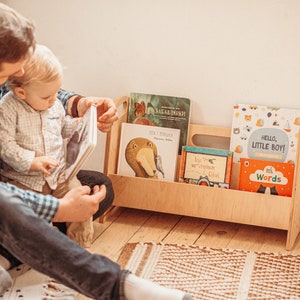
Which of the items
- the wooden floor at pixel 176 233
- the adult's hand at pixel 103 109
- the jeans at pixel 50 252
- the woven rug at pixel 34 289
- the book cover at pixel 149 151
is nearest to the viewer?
the jeans at pixel 50 252

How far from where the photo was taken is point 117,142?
239cm

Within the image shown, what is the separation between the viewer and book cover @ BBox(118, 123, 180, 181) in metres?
2.35

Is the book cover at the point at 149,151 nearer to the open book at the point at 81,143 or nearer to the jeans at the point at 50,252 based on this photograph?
the open book at the point at 81,143

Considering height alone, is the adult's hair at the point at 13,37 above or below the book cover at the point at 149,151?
above

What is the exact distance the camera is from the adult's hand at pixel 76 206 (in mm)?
1779

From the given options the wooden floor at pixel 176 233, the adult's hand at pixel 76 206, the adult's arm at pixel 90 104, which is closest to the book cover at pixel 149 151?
the wooden floor at pixel 176 233

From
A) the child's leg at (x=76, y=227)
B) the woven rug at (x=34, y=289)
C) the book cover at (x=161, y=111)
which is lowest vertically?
the woven rug at (x=34, y=289)

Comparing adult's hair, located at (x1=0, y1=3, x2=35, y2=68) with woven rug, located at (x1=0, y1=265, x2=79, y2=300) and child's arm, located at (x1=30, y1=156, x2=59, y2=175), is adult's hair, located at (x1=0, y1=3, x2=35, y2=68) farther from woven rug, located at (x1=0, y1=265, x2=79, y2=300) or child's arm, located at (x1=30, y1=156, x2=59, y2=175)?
woven rug, located at (x1=0, y1=265, x2=79, y2=300)

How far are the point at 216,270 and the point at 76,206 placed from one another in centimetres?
47

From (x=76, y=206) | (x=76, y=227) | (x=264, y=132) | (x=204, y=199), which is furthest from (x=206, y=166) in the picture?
(x=76, y=206)

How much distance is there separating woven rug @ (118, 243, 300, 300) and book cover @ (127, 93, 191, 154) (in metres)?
0.43

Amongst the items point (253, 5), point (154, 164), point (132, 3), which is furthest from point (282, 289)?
point (132, 3)

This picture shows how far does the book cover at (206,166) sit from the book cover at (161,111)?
0.07 m

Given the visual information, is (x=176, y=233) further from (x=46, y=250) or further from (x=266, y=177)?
(x=46, y=250)
